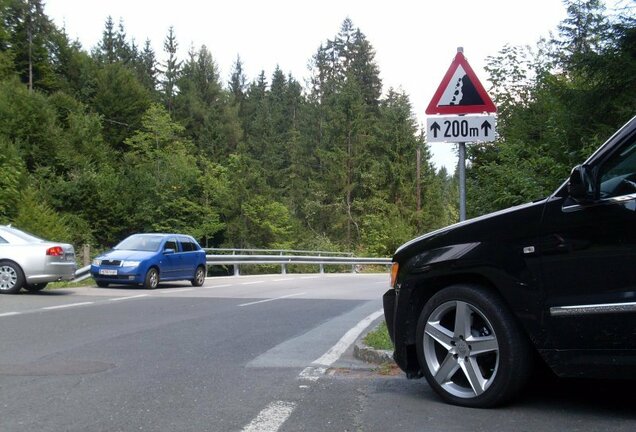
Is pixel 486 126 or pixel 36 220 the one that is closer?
pixel 486 126

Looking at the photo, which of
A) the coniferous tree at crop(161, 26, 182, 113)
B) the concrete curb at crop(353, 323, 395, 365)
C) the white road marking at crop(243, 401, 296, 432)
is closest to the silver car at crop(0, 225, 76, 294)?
the concrete curb at crop(353, 323, 395, 365)

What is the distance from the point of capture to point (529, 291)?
15.5ft

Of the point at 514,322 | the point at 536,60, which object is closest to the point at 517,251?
the point at 514,322

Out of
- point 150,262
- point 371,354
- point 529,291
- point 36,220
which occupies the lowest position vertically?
point 371,354

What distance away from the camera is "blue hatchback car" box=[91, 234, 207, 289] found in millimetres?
17844

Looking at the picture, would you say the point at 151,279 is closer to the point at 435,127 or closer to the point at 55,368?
the point at 55,368

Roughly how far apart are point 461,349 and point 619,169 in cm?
168

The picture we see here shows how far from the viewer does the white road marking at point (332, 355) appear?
6557 millimetres

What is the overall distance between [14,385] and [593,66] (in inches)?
450

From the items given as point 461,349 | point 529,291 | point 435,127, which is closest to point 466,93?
point 435,127

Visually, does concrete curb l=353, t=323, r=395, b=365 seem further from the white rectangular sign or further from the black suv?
the white rectangular sign

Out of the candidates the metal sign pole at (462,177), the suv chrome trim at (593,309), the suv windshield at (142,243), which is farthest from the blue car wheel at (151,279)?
the suv chrome trim at (593,309)

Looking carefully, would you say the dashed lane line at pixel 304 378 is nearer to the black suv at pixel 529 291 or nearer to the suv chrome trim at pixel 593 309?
the black suv at pixel 529 291

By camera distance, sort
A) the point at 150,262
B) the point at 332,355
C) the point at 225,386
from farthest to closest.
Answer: the point at 150,262, the point at 332,355, the point at 225,386
